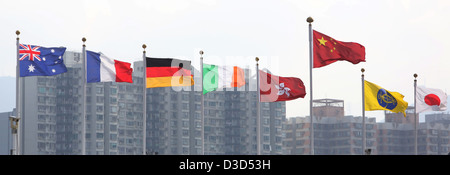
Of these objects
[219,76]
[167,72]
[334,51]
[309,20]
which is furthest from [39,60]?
[334,51]

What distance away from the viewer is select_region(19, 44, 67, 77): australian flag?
54.2 metres

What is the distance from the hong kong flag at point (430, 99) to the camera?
204ft

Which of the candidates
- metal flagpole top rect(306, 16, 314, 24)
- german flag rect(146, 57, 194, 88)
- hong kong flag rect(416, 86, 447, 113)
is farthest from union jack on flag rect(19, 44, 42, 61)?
hong kong flag rect(416, 86, 447, 113)

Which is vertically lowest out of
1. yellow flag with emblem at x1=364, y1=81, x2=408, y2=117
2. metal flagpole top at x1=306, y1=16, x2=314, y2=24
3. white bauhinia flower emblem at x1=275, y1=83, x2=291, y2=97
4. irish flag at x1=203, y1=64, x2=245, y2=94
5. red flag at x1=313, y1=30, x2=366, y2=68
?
yellow flag with emblem at x1=364, y1=81, x2=408, y2=117

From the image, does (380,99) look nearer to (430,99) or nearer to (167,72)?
(430,99)

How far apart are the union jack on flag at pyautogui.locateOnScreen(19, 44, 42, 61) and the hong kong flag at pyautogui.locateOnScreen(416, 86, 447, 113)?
76.0 ft

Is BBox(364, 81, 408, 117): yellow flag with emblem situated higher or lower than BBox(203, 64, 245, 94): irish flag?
lower

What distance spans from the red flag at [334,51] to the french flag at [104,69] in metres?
10.2

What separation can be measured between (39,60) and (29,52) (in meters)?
0.67

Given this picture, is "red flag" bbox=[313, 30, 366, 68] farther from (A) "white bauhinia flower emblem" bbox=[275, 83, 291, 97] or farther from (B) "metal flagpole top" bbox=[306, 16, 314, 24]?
(A) "white bauhinia flower emblem" bbox=[275, 83, 291, 97]

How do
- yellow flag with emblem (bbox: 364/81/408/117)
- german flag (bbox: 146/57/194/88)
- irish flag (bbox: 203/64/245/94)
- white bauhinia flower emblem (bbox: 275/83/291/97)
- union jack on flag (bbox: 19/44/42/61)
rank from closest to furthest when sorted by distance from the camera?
union jack on flag (bbox: 19/44/42/61) < german flag (bbox: 146/57/194/88) < white bauhinia flower emblem (bbox: 275/83/291/97) < yellow flag with emblem (bbox: 364/81/408/117) < irish flag (bbox: 203/64/245/94)
